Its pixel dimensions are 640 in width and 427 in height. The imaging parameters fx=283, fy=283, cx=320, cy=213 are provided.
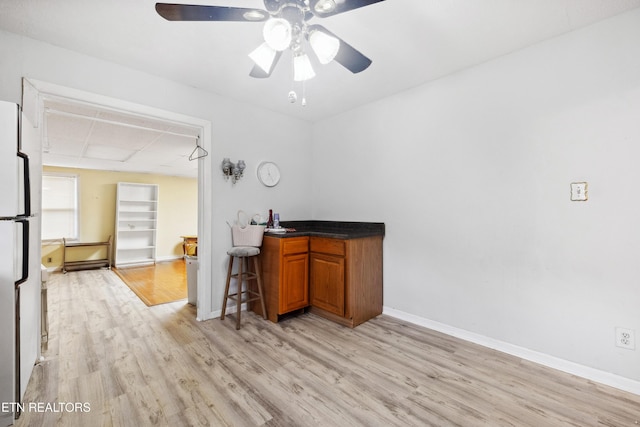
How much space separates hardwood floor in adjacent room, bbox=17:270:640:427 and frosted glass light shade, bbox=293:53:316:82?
6.23ft

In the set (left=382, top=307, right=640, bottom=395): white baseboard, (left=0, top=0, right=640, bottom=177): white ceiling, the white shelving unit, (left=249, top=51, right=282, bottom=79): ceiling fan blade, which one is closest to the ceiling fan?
(left=249, top=51, right=282, bottom=79): ceiling fan blade

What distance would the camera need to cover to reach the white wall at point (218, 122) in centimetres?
203

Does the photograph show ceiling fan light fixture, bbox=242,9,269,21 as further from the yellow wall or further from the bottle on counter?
the yellow wall

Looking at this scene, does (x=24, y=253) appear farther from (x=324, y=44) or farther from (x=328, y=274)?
(x=328, y=274)

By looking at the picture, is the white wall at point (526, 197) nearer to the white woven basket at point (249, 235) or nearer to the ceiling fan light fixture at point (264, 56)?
the white woven basket at point (249, 235)

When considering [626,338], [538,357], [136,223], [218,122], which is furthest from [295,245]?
[136,223]

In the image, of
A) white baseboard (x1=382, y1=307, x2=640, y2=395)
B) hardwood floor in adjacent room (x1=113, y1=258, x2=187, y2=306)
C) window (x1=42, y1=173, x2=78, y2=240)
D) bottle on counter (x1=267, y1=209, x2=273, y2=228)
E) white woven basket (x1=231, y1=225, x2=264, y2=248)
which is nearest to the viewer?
white baseboard (x1=382, y1=307, x2=640, y2=395)

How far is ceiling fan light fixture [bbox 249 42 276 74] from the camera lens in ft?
5.11

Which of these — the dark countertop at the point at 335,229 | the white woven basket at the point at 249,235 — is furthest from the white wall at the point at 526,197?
the white woven basket at the point at 249,235

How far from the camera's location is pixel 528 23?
6.15ft

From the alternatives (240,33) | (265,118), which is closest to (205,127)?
(265,118)

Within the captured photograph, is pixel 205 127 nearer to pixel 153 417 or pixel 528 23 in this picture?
pixel 153 417

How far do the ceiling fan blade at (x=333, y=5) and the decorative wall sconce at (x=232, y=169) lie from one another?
6.37 feet

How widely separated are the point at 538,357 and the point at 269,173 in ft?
9.86
